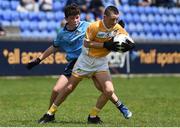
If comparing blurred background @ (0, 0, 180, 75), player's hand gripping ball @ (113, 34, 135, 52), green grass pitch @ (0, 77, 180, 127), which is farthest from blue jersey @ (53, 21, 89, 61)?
blurred background @ (0, 0, 180, 75)

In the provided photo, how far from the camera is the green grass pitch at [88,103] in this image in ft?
34.2

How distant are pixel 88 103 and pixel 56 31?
8954mm

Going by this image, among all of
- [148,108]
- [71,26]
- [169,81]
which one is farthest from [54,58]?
[71,26]

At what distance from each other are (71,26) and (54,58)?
11.2 metres

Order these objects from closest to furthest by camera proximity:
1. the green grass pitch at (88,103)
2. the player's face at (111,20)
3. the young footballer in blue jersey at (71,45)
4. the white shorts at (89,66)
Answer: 1. the player's face at (111,20)
2. the white shorts at (89,66)
3. the young footballer in blue jersey at (71,45)
4. the green grass pitch at (88,103)

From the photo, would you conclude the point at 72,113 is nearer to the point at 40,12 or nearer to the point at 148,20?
the point at 40,12

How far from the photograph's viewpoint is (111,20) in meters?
9.80

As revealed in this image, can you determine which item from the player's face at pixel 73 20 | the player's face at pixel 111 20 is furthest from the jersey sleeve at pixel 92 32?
the player's face at pixel 73 20

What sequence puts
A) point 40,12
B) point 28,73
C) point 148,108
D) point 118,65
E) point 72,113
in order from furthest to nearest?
point 40,12
point 118,65
point 28,73
point 148,108
point 72,113

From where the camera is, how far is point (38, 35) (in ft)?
74.3

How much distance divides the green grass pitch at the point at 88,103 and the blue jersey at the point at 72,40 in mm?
1166

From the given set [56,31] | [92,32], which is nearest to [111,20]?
[92,32]

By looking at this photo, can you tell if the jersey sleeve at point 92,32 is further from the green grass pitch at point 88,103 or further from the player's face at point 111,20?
the green grass pitch at point 88,103

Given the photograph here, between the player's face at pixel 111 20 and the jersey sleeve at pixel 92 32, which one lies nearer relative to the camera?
the player's face at pixel 111 20
